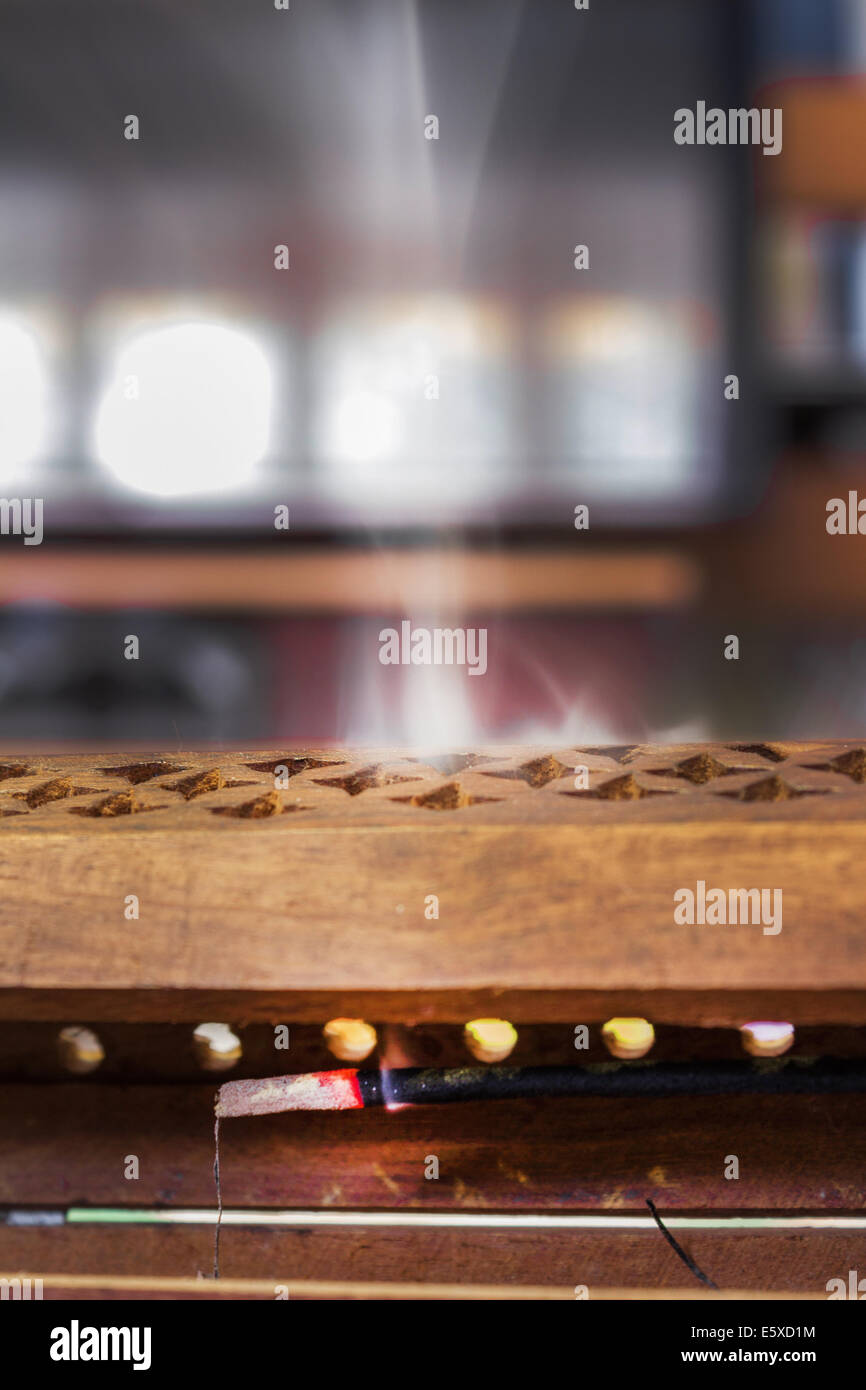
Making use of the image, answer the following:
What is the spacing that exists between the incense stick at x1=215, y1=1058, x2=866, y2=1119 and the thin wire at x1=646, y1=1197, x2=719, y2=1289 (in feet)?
0.33

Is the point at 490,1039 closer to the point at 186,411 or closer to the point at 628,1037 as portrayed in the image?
the point at 628,1037

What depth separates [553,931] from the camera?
2.17ft

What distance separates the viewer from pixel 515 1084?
77 cm

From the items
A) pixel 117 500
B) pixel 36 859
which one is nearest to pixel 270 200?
pixel 117 500

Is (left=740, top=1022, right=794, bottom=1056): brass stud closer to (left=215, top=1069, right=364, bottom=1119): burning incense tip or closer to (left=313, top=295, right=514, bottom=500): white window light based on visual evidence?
(left=215, top=1069, right=364, bottom=1119): burning incense tip

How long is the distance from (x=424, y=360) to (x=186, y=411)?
2.20 ft

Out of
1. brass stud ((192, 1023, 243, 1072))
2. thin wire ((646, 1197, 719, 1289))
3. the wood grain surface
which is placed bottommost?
thin wire ((646, 1197, 719, 1289))

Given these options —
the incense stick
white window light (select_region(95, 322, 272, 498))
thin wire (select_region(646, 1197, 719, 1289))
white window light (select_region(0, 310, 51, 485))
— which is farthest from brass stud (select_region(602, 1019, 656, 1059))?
white window light (select_region(0, 310, 51, 485))

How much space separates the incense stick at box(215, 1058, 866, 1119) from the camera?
2.49 feet

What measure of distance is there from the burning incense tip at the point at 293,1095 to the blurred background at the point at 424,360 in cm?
190

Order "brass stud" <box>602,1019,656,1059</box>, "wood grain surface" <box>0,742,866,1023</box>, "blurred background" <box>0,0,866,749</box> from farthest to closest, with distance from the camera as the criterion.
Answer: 1. "blurred background" <box>0,0,866,749</box>
2. "brass stud" <box>602,1019,656,1059</box>
3. "wood grain surface" <box>0,742,866,1023</box>

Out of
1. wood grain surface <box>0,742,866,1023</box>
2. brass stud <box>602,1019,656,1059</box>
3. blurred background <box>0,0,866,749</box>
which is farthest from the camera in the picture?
blurred background <box>0,0,866,749</box>

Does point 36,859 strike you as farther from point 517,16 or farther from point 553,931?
point 517,16

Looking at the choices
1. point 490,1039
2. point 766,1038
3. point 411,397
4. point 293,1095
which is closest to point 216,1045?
point 293,1095
